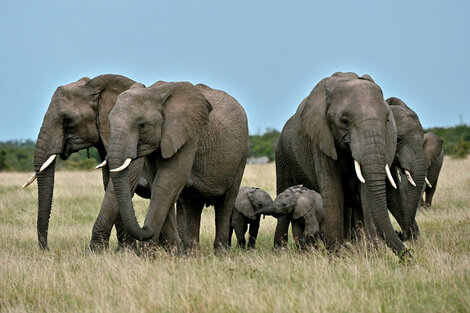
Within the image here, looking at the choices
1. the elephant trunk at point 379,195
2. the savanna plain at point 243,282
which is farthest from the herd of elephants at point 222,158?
the savanna plain at point 243,282

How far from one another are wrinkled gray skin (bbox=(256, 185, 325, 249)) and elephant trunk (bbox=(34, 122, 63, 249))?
2.94 meters

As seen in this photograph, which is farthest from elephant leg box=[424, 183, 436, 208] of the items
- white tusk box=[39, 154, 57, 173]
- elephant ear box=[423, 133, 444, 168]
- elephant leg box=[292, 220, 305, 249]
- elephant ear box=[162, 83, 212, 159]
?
white tusk box=[39, 154, 57, 173]

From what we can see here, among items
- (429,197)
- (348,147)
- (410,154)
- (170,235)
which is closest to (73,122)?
(170,235)

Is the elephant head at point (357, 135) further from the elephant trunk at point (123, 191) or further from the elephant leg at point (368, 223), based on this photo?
the elephant trunk at point (123, 191)

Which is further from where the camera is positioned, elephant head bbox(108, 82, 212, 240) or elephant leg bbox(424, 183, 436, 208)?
elephant leg bbox(424, 183, 436, 208)

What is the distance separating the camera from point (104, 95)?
10.1 m

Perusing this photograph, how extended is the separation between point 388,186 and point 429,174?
24.1 ft

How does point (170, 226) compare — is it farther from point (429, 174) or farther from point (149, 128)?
point (429, 174)

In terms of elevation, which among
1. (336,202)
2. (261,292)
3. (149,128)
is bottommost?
(261,292)

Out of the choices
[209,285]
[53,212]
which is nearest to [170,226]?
[209,285]

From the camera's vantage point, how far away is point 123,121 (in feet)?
26.9

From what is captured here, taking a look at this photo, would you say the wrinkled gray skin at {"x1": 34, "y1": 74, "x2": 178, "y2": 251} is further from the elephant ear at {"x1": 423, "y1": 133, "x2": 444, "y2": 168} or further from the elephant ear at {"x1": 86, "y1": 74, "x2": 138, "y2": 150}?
the elephant ear at {"x1": 423, "y1": 133, "x2": 444, "y2": 168}

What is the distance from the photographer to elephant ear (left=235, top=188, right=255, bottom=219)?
11461 mm

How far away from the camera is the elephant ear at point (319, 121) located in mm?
8625
